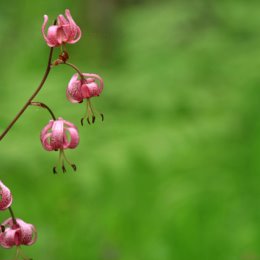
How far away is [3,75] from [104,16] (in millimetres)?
3370

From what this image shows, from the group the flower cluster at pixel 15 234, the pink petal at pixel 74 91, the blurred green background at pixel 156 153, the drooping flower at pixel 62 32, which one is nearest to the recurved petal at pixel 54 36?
the drooping flower at pixel 62 32

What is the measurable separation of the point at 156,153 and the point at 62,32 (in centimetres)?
223

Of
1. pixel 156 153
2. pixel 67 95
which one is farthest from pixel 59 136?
pixel 156 153

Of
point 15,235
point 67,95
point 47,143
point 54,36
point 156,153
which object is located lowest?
point 156,153

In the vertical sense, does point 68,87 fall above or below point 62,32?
below

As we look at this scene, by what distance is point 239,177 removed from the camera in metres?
4.57

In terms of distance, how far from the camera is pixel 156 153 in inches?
160

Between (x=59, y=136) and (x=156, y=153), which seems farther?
(x=156, y=153)

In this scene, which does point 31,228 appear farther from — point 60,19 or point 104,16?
point 104,16

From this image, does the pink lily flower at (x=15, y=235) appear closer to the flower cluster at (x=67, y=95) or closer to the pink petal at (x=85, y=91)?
the flower cluster at (x=67, y=95)

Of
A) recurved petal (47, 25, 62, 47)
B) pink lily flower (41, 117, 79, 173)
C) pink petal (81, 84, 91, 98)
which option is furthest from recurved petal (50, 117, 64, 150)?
recurved petal (47, 25, 62, 47)

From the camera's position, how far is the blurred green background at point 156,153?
394cm

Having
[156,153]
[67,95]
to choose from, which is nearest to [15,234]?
[67,95]

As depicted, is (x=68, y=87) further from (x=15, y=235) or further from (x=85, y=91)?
(x=15, y=235)
